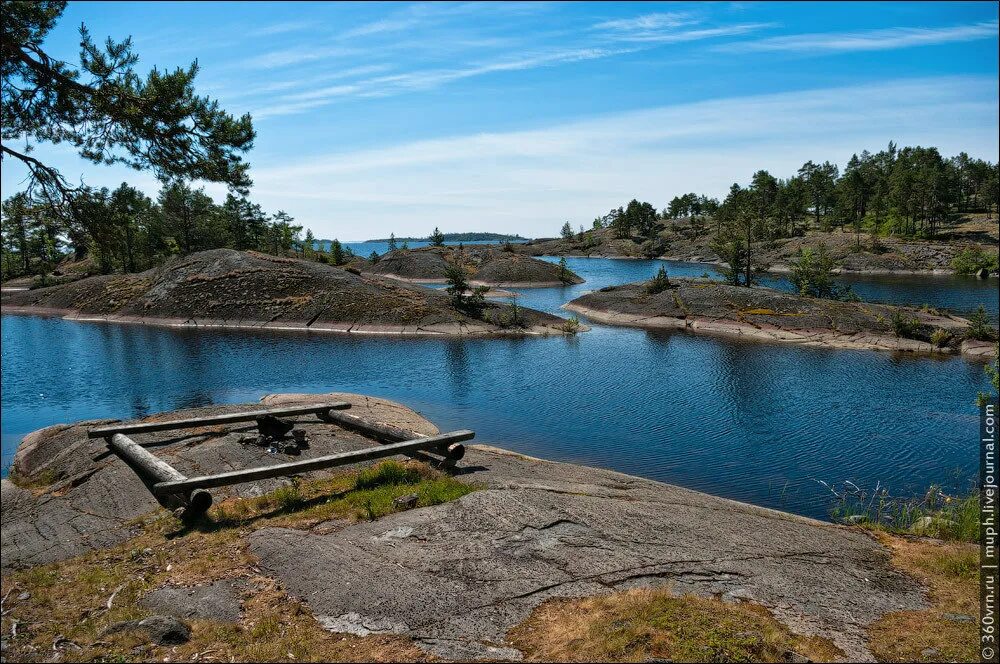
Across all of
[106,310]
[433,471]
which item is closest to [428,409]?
[433,471]

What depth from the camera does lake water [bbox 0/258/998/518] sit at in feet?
80.2

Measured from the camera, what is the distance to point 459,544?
11648 millimetres

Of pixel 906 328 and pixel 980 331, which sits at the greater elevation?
pixel 906 328

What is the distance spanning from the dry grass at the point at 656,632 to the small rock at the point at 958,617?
279 cm

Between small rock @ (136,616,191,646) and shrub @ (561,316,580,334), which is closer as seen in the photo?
small rock @ (136,616,191,646)

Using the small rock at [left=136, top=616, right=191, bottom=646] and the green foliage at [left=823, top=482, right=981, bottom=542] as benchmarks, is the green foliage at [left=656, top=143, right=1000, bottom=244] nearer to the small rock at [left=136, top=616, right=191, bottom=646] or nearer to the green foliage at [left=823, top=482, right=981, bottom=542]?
the green foliage at [left=823, top=482, right=981, bottom=542]

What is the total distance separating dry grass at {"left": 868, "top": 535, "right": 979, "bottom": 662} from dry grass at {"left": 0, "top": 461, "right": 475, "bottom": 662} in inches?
286

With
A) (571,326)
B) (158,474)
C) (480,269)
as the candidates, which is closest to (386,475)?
(158,474)

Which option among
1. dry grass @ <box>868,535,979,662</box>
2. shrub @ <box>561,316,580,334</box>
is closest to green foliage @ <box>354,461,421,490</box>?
dry grass @ <box>868,535,979,662</box>

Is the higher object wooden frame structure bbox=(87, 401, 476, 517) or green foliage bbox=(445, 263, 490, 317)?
green foliage bbox=(445, 263, 490, 317)

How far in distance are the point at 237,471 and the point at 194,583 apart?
440cm

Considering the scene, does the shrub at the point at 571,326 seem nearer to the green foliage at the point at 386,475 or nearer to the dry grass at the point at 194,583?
the green foliage at the point at 386,475

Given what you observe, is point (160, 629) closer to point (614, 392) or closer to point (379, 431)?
point (379, 431)

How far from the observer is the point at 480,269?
354 feet
